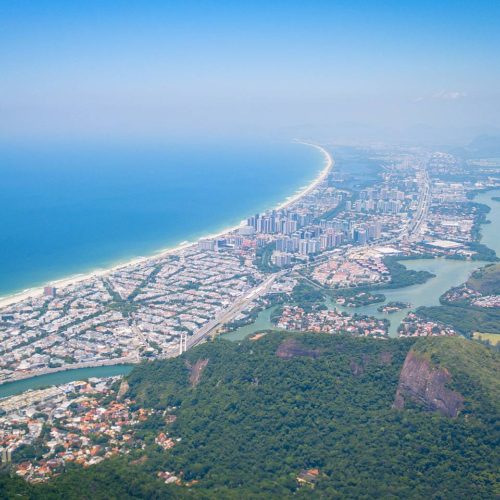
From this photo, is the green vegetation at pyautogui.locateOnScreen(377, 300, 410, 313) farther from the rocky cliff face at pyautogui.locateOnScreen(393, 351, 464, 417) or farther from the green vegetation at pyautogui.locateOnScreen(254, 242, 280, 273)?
the rocky cliff face at pyautogui.locateOnScreen(393, 351, 464, 417)

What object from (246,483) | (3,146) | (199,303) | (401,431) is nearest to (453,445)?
(401,431)

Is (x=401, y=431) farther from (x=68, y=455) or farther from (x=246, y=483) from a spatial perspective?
(x=68, y=455)

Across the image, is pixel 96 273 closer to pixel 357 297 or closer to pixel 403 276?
pixel 357 297

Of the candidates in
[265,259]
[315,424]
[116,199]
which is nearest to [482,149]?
[116,199]

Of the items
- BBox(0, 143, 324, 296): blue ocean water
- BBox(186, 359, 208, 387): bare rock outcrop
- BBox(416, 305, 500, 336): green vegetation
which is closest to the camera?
BBox(186, 359, 208, 387): bare rock outcrop

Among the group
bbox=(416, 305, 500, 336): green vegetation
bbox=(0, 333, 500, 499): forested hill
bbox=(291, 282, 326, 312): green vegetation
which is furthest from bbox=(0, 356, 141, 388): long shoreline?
bbox=(416, 305, 500, 336): green vegetation
